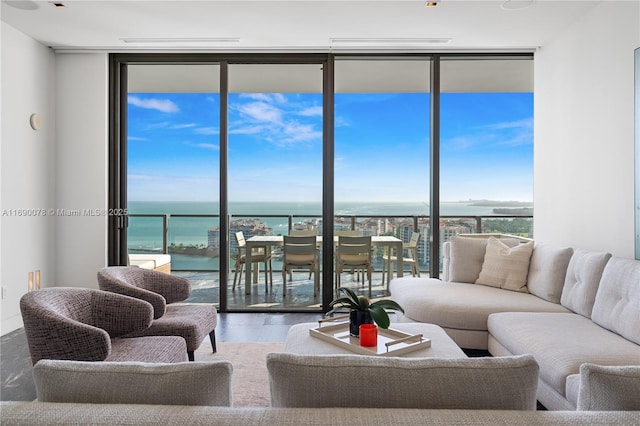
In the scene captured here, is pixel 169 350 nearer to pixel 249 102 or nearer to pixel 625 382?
pixel 625 382

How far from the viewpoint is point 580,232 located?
12.6 ft

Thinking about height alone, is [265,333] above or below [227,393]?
below

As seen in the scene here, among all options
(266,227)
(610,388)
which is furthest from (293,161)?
(610,388)

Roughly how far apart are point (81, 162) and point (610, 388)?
511 centimetres

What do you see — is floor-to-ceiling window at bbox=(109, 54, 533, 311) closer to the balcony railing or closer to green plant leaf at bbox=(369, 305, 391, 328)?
the balcony railing

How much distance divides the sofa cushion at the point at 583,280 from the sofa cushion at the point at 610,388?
2.23m

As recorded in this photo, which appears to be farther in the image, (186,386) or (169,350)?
(169,350)

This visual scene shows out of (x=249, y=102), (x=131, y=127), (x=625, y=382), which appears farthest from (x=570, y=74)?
(x=131, y=127)

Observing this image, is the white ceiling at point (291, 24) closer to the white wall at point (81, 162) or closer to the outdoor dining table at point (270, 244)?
the white wall at point (81, 162)

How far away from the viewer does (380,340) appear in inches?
99.8

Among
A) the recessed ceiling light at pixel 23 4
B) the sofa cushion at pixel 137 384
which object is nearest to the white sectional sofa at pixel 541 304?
the sofa cushion at pixel 137 384

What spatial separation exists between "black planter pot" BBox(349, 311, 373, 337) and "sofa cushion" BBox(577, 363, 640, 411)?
1562mm

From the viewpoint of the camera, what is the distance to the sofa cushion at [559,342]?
2168 mm

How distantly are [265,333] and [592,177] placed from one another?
10.2ft
